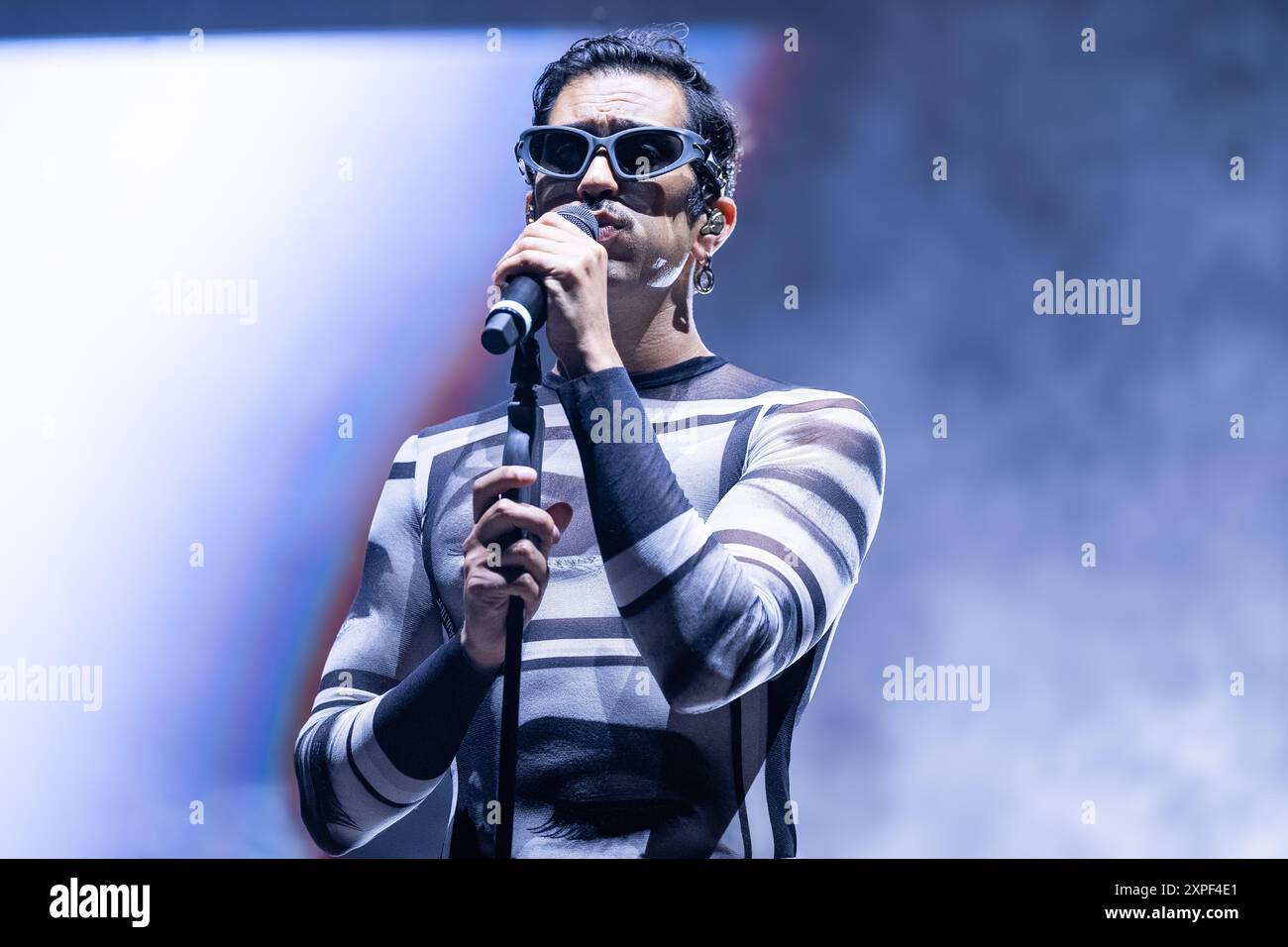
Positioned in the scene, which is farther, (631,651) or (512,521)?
(631,651)

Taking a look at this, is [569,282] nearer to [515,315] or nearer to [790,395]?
[515,315]

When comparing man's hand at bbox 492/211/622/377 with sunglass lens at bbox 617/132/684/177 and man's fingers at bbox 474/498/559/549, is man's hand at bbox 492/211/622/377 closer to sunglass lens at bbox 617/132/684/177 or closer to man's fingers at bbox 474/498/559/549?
man's fingers at bbox 474/498/559/549

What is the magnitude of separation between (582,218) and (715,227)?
0.53 m

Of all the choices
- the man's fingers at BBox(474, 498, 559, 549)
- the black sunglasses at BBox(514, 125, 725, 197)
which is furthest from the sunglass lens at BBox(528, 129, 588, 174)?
the man's fingers at BBox(474, 498, 559, 549)

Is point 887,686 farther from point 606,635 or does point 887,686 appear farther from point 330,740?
point 330,740

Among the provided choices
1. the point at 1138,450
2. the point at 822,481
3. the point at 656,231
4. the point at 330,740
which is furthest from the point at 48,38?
the point at 1138,450

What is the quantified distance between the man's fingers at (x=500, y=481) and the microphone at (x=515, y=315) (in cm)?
24

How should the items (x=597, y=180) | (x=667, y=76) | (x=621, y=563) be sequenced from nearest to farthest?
1. (x=621, y=563)
2. (x=597, y=180)
3. (x=667, y=76)

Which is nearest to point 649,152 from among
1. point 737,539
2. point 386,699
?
point 737,539

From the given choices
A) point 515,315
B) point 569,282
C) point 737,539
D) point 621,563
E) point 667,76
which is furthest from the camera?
point 667,76

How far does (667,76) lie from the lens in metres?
2.67

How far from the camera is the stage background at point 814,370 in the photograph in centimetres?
271

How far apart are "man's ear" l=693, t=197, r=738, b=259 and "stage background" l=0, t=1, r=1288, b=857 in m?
0.07
